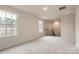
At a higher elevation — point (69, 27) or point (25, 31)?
point (69, 27)

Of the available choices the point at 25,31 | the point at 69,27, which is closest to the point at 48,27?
the point at 69,27

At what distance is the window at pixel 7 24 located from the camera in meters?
4.99

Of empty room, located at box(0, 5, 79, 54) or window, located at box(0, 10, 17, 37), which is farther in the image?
window, located at box(0, 10, 17, 37)

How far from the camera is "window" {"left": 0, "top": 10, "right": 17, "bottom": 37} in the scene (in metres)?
4.99

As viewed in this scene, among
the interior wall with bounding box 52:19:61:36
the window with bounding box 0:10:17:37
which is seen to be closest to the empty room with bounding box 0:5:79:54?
the window with bounding box 0:10:17:37

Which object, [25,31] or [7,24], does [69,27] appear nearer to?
[25,31]

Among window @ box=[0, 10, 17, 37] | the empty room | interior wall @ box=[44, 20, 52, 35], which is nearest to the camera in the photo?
the empty room

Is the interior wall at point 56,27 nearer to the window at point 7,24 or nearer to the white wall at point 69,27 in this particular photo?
the white wall at point 69,27

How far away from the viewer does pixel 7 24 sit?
17.6 ft

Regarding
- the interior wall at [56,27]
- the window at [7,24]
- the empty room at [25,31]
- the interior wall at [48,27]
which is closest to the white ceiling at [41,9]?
the empty room at [25,31]

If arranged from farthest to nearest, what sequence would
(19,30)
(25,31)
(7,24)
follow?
1. (25,31)
2. (19,30)
3. (7,24)

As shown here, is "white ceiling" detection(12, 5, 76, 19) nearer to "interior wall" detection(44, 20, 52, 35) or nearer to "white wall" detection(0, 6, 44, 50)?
"white wall" detection(0, 6, 44, 50)
